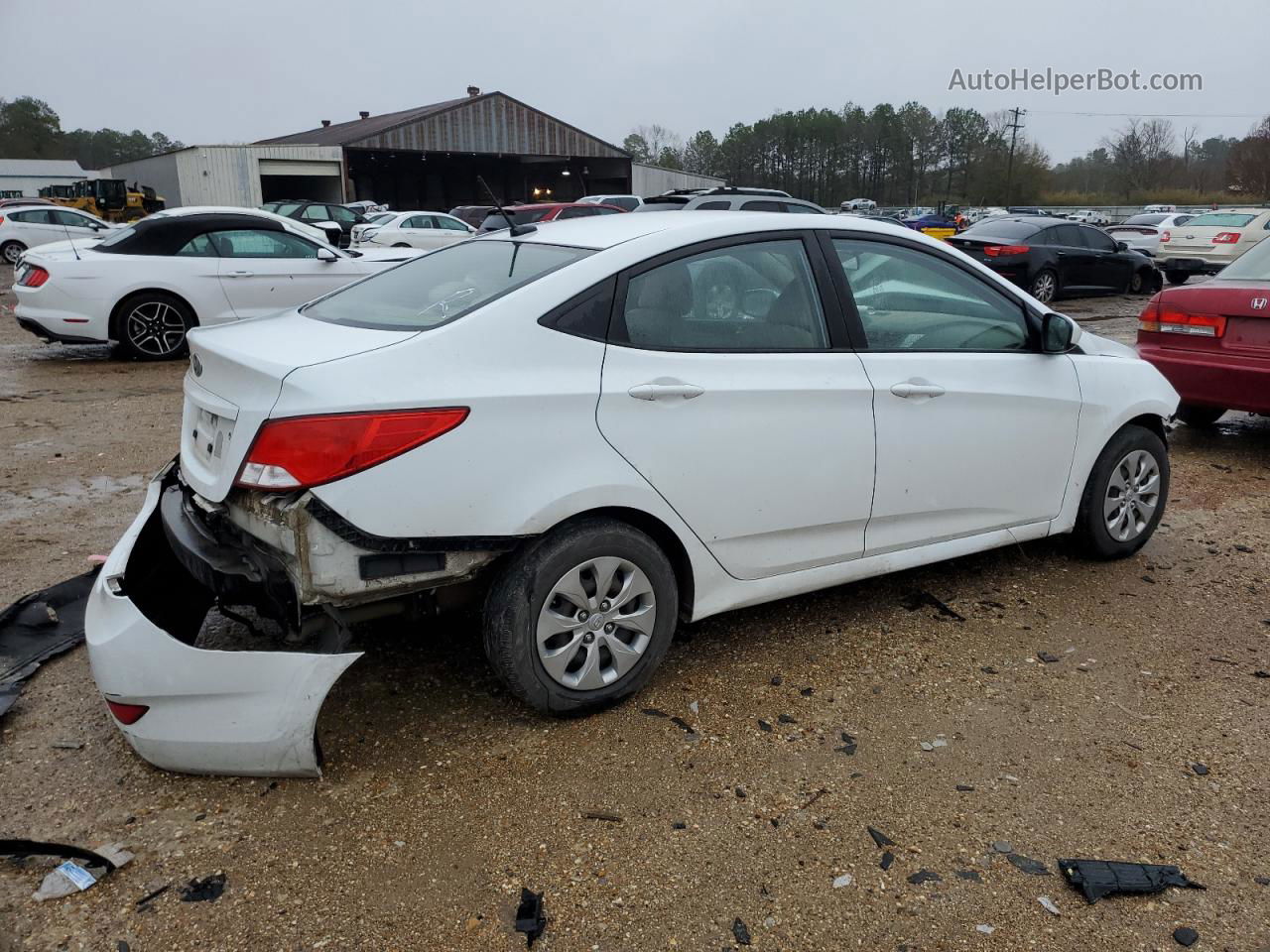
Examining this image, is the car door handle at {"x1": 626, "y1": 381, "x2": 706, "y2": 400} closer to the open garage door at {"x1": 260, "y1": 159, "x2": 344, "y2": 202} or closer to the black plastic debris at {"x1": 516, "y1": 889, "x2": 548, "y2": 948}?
the black plastic debris at {"x1": 516, "y1": 889, "x2": 548, "y2": 948}

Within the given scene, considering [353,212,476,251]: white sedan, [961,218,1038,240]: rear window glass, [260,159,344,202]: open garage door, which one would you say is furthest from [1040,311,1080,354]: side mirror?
[260,159,344,202]: open garage door

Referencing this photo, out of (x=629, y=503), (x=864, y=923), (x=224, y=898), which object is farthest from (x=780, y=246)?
(x=224, y=898)

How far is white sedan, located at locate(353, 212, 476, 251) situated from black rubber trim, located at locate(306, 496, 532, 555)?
19.4m

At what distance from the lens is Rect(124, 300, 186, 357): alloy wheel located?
9914 mm

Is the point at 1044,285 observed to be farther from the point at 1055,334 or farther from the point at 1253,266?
the point at 1055,334

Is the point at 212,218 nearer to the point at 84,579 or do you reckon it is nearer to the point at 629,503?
the point at 84,579

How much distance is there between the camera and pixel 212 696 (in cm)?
270

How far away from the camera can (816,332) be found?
3576mm

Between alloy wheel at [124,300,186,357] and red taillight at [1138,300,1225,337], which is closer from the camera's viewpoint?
red taillight at [1138,300,1225,337]

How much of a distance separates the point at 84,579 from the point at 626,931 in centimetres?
298

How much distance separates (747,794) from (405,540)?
4.11 feet

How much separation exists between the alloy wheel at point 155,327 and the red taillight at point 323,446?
330 inches

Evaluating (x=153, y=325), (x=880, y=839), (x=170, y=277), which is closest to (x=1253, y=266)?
(x=880, y=839)

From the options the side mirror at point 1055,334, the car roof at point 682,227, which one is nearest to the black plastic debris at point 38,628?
the car roof at point 682,227
